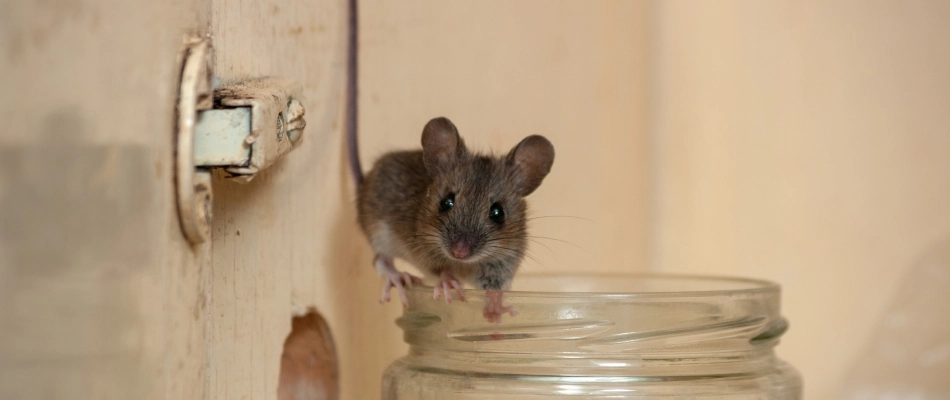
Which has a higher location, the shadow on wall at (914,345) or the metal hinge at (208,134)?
the metal hinge at (208,134)

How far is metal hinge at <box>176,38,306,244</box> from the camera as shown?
24.8 inches

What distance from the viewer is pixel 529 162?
1.24m

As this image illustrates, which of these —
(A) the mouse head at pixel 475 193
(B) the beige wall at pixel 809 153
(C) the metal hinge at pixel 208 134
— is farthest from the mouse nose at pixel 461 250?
(B) the beige wall at pixel 809 153

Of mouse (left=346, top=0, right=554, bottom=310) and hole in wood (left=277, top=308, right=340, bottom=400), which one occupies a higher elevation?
mouse (left=346, top=0, right=554, bottom=310)

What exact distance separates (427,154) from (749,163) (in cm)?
89

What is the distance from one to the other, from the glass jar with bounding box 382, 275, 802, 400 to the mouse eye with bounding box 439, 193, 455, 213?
28 cm

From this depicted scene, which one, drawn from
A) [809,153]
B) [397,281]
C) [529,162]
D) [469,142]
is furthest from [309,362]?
[809,153]

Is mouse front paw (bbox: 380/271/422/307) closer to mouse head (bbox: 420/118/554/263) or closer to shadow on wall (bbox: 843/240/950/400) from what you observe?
mouse head (bbox: 420/118/554/263)

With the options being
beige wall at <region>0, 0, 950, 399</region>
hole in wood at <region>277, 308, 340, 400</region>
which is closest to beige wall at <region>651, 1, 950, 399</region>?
beige wall at <region>0, 0, 950, 399</region>

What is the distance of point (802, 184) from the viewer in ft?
5.88

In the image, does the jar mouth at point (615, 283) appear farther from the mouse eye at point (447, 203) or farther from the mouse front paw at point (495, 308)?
the mouse front paw at point (495, 308)

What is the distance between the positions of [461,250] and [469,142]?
1.12 ft

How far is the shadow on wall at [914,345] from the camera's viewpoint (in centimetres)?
162

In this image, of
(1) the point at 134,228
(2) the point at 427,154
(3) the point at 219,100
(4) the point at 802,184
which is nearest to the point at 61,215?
(1) the point at 134,228
